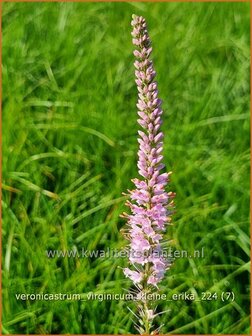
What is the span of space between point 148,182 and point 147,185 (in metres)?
0.02

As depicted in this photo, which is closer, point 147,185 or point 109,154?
point 147,185

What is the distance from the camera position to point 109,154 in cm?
305

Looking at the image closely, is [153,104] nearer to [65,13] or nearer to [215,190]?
[215,190]

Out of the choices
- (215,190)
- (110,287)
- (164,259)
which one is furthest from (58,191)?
(164,259)

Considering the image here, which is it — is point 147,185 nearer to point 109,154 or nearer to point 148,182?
point 148,182

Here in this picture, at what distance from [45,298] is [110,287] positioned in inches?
10.8

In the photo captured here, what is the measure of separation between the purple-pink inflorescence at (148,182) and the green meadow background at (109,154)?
1.44ft

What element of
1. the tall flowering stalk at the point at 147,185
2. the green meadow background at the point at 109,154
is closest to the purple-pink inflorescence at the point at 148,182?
the tall flowering stalk at the point at 147,185

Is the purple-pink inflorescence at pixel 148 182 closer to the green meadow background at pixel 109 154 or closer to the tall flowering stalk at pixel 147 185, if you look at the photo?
the tall flowering stalk at pixel 147 185

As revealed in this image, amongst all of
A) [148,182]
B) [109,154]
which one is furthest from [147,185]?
[109,154]

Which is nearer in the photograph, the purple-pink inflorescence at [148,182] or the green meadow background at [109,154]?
the purple-pink inflorescence at [148,182]

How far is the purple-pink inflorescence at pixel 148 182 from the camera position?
1.89 m

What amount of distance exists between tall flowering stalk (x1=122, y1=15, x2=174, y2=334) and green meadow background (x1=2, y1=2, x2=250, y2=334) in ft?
1.35

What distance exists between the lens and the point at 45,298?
99.9 inches
